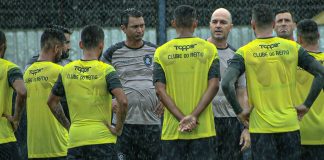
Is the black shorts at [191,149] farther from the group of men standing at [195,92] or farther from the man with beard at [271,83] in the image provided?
the man with beard at [271,83]

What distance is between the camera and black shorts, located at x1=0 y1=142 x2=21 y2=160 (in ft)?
26.3

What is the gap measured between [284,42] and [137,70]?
6.61ft

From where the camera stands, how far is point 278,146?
711cm

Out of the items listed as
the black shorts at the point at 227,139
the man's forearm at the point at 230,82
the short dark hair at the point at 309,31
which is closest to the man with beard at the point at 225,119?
the black shorts at the point at 227,139

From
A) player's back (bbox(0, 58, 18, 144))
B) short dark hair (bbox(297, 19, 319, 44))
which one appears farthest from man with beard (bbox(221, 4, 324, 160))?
player's back (bbox(0, 58, 18, 144))

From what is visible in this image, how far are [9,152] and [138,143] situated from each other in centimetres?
128

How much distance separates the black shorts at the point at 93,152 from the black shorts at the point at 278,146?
4.07ft

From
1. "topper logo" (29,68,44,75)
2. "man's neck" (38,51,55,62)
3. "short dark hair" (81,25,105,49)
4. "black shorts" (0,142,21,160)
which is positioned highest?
"short dark hair" (81,25,105,49)

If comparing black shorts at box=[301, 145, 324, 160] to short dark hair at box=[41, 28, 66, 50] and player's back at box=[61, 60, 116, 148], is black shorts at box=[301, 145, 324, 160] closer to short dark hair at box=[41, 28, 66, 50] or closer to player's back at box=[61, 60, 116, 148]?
player's back at box=[61, 60, 116, 148]

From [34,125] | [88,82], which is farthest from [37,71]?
[88,82]

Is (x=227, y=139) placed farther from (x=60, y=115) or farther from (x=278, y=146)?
(x=60, y=115)

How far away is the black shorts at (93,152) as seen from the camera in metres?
7.14

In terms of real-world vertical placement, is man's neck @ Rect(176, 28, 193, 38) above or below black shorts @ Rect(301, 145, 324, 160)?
above

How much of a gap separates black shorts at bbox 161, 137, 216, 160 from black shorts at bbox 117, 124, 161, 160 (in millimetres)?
1187
